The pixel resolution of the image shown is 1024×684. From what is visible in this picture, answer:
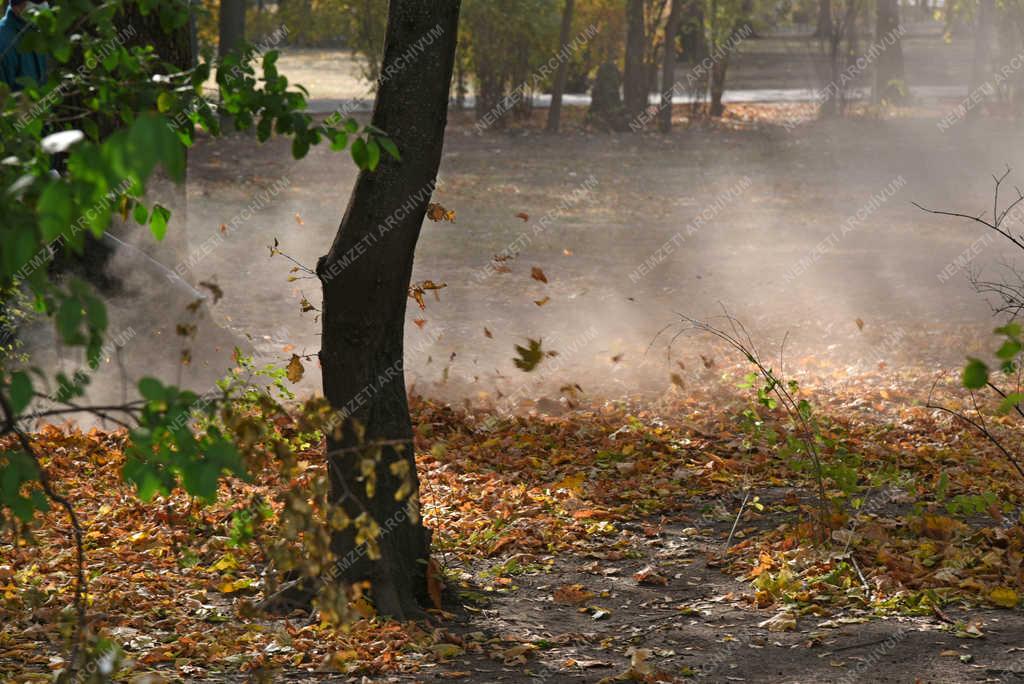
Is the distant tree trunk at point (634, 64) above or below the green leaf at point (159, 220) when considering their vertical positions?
above

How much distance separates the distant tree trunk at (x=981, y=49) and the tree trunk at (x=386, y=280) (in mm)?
22290

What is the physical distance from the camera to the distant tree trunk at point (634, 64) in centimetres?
2152

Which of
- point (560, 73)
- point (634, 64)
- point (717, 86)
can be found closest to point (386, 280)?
point (560, 73)

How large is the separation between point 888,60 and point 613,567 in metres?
23.4

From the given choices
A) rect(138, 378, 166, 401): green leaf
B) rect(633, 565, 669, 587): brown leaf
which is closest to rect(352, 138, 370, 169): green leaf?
rect(138, 378, 166, 401): green leaf

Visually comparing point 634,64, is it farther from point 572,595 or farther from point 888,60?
point 572,595

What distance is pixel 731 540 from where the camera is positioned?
5.75 m

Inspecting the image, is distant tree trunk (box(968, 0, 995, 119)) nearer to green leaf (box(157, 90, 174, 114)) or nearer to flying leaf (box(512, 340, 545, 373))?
flying leaf (box(512, 340, 545, 373))

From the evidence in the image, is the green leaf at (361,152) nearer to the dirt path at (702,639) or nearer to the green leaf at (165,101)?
the green leaf at (165,101)

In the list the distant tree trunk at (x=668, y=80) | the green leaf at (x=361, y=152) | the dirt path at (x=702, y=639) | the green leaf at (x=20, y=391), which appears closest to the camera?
the green leaf at (x=20, y=391)

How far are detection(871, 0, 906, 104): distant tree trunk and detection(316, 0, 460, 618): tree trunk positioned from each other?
22636mm

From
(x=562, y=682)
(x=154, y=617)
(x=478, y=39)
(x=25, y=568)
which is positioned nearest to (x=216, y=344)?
(x=25, y=568)

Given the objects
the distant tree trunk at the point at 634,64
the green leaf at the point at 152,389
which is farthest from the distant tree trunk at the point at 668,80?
the green leaf at the point at 152,389

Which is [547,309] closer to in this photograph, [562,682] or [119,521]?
[119,521]
